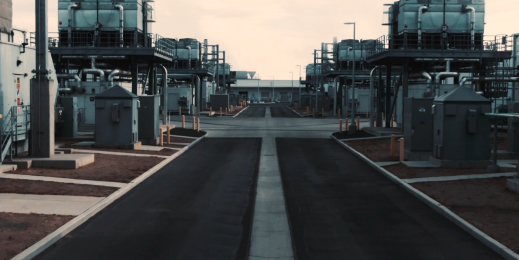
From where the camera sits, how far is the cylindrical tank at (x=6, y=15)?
21.2m

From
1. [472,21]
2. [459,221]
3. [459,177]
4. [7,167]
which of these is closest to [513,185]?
[459,177]

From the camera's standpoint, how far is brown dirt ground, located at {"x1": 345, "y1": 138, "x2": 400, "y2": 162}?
938 inches

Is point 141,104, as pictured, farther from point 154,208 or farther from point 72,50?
point 154,208

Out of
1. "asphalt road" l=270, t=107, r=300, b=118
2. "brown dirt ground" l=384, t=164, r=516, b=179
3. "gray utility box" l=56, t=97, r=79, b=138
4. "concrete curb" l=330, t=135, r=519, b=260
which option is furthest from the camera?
"asphalt road" l=270, t=107, r=300, b=118

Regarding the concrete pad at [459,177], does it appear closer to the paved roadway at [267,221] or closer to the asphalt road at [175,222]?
the paved roadway at [267,221]

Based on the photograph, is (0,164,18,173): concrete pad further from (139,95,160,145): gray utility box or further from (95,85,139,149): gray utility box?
(139,95,160,145): gray utility box

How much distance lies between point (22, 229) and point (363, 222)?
641 centimetres

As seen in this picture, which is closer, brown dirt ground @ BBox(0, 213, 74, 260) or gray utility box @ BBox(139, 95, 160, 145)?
brown dirt ground @ BBox(0, 213, 74, 260)

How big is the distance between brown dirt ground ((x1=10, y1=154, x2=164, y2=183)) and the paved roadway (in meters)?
0.84

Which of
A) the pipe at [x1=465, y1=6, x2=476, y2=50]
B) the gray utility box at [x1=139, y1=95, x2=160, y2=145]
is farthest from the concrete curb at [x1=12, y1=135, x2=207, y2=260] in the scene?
the pipe at [x1=465, y1=6, x2=476, y2=50]

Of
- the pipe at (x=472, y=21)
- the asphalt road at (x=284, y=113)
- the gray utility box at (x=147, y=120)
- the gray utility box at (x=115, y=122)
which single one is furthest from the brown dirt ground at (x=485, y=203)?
the asphalt road at (x=284, y=113)

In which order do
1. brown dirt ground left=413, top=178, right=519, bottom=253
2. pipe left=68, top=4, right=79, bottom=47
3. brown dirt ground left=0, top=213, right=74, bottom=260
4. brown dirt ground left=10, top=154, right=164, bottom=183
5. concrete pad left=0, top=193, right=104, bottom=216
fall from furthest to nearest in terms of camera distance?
pipe left=68, top=4, right=79, bottom=47, brown dirt ground left=10, top=154, right=164, bottom=183, concrete pad left=0, top=193, right=104, bottom=216, brown dirt ground left=413, top=178, right=519, bottom=253, brown dirt ground left=0, top=213, right=74, bottom=260

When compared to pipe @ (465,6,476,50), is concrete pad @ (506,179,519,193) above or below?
below

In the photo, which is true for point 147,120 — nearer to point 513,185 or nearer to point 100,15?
point 100,15
